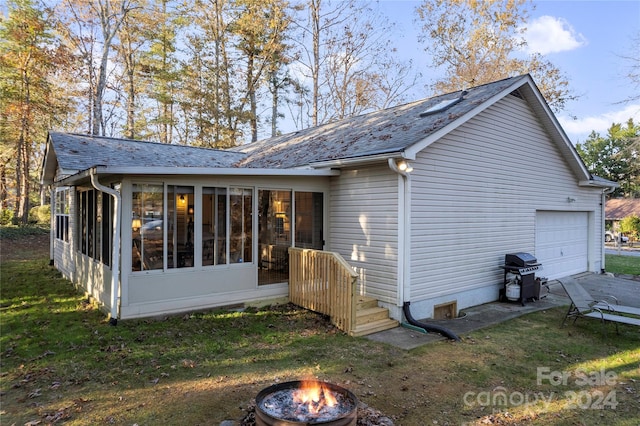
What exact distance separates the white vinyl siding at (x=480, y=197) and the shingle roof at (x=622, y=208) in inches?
1221

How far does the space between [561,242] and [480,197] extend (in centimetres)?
483

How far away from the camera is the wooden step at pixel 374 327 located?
6.11 m

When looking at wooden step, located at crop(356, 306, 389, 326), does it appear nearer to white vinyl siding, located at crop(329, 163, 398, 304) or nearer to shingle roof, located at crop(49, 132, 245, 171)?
white vinyl siding, located at crop(329, 163, 398, 304)

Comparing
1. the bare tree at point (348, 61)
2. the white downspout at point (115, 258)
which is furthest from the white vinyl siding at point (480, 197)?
the bare tree at point (348, 61)

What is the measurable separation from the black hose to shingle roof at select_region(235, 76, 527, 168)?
2791 millimetres

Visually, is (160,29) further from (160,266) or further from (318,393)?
(318,393)

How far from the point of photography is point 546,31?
18.7 m

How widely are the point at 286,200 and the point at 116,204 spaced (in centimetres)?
309

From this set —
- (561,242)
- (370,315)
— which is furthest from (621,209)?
(370,315)

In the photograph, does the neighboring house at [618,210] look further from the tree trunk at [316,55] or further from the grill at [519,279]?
the grill at [519,279]

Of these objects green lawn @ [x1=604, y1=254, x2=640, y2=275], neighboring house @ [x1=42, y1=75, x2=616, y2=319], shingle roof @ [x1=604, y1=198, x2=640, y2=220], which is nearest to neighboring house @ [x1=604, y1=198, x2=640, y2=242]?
shingle roof @ [x1=604, y1=198, x2=640, y2=220]

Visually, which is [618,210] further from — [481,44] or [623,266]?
[623,266]

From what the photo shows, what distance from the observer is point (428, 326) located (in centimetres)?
632

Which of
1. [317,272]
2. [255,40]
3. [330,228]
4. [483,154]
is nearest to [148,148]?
[330,228]
